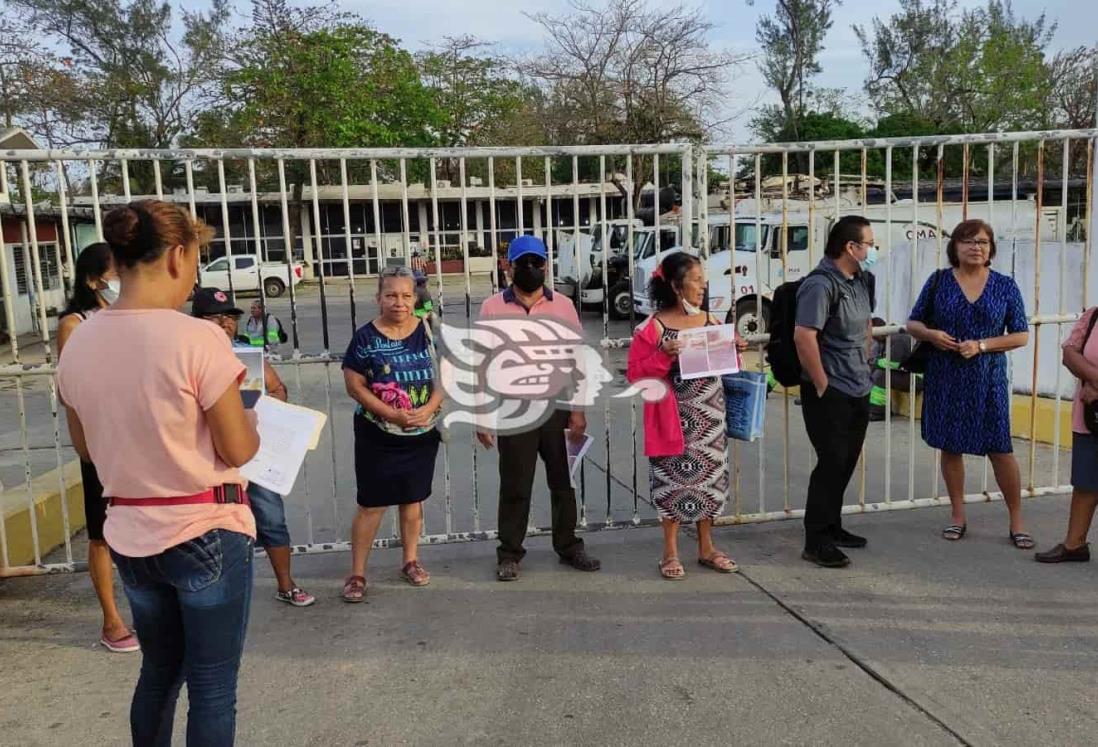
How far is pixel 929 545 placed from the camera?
4742 millimetres

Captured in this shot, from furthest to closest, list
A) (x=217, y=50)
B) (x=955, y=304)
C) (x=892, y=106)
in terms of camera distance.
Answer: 1. (x=892, y=106)
2. (x=217, y=50)
3. (x=955, y=304)

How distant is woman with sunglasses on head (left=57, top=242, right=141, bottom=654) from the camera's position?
3.42 meters

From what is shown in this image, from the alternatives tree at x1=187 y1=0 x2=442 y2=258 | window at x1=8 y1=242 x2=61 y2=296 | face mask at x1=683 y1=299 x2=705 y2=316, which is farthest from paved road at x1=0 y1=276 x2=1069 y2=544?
tree at x1=187 y1=0 x2=442 y2=258

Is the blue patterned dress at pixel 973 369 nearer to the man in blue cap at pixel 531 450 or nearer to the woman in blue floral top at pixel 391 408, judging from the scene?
the man in blue cap at pixel 531 450

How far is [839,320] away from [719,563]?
4.47 ft

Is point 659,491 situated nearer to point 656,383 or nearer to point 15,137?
point 656,383

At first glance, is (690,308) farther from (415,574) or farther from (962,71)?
(962,71)

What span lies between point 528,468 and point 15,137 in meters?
16.1

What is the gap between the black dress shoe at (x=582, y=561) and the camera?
4484 millimetres

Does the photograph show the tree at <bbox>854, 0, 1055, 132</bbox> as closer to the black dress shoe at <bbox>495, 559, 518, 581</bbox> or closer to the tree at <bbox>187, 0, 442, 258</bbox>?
the tree at <bbox>187, 0, 442, 258</bbox>

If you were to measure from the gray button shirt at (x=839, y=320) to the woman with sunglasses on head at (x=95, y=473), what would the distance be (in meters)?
3.09

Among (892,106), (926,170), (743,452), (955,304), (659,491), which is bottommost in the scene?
(743,452)

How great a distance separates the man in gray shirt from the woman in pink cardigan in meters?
0.47

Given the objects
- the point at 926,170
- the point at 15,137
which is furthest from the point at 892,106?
the point at 15,137
